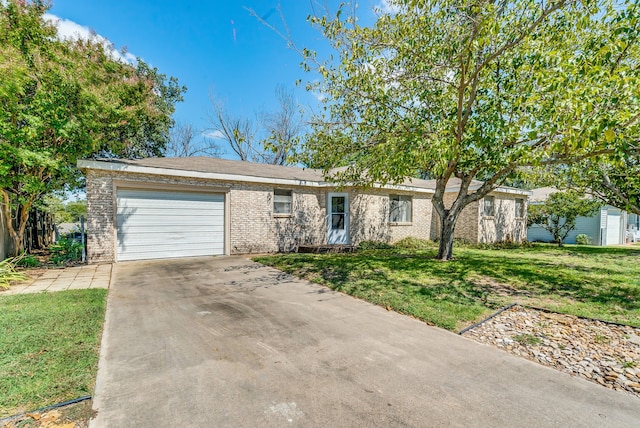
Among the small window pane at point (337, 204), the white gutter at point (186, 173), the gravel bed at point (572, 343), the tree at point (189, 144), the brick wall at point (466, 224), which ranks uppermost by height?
the tree at point (189, 144)

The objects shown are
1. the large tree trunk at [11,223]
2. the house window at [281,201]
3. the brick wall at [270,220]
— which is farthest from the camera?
the house window at [281,201]

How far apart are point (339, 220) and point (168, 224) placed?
6795 millimetres

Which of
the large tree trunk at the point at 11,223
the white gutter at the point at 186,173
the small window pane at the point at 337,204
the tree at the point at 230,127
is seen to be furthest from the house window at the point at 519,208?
the large tree trunk at the point at 11,223

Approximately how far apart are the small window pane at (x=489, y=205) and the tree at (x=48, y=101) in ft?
52.3

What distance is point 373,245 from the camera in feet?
43.5

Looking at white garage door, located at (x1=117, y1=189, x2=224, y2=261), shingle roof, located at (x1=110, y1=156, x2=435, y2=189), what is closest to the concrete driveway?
white garage door, located at (x1=117, y1=189, x2=224, y2=261)

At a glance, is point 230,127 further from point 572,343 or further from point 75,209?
point 572,343

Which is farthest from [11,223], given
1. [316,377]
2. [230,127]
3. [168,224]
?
[230,127]

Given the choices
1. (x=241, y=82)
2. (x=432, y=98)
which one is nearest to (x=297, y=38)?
(x=432, y=98)

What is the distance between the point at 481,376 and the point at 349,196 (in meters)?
10.5

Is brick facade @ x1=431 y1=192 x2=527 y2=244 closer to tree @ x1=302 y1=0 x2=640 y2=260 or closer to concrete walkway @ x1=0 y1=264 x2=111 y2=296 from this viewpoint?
tree @ x1=302 y1=0 x2=640 y2=260

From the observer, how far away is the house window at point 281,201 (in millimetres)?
11891

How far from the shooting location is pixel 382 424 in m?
2.26

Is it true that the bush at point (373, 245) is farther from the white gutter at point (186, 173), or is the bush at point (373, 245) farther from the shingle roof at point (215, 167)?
the shingle roof at point (215, 167)
